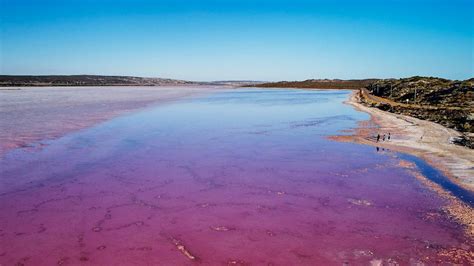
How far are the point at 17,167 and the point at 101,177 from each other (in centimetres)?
332

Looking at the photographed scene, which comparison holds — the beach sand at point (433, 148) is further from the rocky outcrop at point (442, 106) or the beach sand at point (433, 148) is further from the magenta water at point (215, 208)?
the rocky outcrop at point (442, 106)

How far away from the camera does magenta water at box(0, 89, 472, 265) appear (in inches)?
288

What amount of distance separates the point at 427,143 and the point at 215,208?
13.7 metres

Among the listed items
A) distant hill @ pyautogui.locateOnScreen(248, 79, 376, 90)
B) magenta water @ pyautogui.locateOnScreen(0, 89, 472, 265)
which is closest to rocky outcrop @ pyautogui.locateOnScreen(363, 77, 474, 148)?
magenta water @ pyautogui.locateOnScreen(0, 89, 472, 265)

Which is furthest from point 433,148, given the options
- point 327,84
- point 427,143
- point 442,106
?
point 327,84

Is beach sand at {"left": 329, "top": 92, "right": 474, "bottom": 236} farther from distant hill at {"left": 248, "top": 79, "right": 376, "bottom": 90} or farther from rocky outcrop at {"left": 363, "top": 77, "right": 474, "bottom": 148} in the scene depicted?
distant hill at {"left": 248, "top": 79, "right": 376, "bottom": 90}

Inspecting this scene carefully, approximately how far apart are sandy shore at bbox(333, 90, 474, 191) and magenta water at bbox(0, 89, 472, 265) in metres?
1.64

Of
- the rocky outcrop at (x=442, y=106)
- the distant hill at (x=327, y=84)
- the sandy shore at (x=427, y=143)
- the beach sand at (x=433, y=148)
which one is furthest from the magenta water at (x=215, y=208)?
the distant hill at (x=327, y=84)

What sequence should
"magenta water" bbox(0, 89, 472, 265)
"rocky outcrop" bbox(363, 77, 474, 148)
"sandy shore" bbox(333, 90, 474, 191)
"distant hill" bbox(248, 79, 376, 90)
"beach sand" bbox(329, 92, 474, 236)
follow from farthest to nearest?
"distant hill" bbox(248, 79, 376, 90), "rocky outcrop" bbox(363, 77, 474, 148), "sandy shore" bbox(333, 90, 474, 191), "beach sand" bbox(329, 92, 474, 236), "magenta water" bbox(0, 89, 472, 265)

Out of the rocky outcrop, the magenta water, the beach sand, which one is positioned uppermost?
the rocky outcrop

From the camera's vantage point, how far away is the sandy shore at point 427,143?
13.5m

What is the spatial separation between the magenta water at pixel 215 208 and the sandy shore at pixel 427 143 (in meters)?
1.64

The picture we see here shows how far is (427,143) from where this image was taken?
1873cm

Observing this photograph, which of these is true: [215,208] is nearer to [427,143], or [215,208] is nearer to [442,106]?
[427,143]
